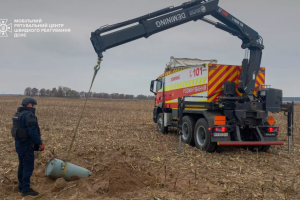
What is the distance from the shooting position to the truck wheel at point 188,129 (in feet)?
30.2

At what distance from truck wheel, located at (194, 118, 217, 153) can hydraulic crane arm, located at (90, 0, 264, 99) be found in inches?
70.1

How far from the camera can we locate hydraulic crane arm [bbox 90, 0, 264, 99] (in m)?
7.90

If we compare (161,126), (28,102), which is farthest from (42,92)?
(28,102)

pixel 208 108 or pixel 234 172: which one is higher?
pixel 208 108

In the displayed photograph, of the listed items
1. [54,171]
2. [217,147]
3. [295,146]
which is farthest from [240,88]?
[54,171]

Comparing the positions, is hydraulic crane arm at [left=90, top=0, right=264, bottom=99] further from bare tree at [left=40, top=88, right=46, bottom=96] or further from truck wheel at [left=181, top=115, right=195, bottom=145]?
bare tree at [left=40, top=88, right=46, bottom=96]

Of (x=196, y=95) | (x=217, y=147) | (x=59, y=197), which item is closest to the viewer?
(x=59, y=197)

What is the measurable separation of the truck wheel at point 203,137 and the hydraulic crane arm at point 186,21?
5.84 feet

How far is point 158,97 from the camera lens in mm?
13461

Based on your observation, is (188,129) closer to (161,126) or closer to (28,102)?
(161,126)

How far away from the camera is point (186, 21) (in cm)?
911

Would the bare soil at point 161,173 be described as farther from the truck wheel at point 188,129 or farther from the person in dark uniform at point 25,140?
the truck wheel at point 188,129

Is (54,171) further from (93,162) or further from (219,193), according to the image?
(219,193)

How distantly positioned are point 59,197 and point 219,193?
293cm
